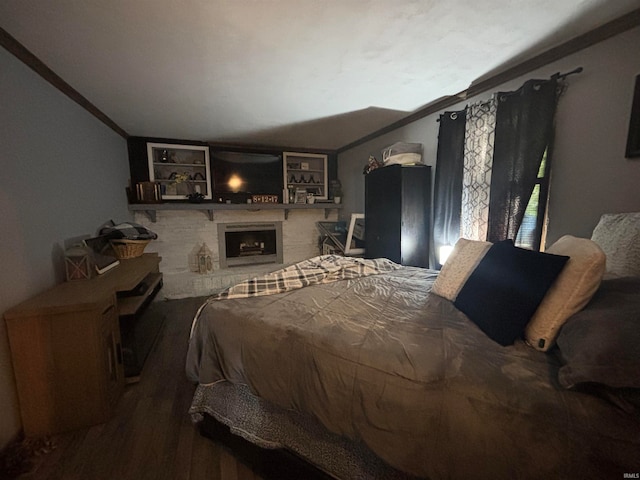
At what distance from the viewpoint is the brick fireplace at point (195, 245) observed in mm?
3695

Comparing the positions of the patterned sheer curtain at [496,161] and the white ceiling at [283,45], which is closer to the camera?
the white ceiling at [283,45]

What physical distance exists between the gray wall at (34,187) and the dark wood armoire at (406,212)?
2872mm

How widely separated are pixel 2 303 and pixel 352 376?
182 centimetres

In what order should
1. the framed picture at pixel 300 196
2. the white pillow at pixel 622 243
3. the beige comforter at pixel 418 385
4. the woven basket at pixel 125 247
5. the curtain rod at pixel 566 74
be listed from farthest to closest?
the framed picture at pixel 300 196
the woven basket at pixel 125 247
the curtain rod at pixel 566 74
the white pillow at pixel 622 243
the beige comforter at pixel 418 385

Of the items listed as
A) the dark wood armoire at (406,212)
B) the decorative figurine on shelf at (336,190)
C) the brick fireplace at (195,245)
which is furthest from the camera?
the decorative figurine on shelf at (336,190)

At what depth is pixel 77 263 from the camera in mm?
1813

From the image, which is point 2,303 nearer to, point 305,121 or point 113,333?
point 113,333

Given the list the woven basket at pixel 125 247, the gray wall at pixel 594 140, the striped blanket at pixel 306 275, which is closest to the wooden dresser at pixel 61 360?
the striped blanket at pixel 306 275

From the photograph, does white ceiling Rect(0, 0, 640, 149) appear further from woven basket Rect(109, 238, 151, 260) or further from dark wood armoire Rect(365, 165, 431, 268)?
woven basket Rect(109, 238, 151, 260)

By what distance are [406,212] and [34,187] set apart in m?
2.95

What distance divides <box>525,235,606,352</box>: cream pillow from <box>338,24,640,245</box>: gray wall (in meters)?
0.88

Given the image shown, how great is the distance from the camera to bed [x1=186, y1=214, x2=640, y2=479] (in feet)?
2.17

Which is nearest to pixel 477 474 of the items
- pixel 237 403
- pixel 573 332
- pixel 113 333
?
pixel 573 332

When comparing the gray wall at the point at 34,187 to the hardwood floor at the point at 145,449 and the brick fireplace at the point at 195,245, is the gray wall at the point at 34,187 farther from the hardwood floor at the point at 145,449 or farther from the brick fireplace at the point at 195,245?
the brick fireplace at the point at 195,245
